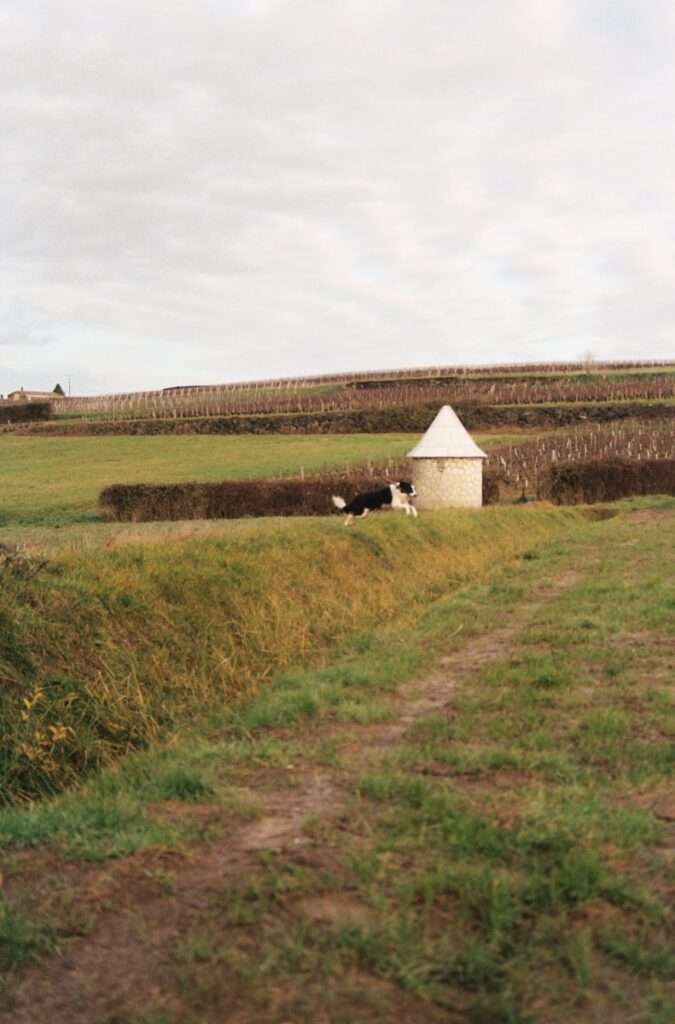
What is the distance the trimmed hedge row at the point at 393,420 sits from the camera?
2731 inches

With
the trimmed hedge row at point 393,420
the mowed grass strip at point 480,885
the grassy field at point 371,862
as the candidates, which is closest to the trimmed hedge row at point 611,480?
the trimmed hedge row at point 393,420

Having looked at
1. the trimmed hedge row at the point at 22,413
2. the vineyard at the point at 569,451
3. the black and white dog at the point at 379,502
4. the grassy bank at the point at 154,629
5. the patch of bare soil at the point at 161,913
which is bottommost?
the patch of bare soil at the point at 161,913

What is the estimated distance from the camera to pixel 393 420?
71.9 metres

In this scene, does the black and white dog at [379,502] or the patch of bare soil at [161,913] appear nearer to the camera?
the patch of bare soil at [161,913]

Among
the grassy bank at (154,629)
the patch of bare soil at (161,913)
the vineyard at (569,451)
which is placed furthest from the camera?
the vineyard at (569,451)

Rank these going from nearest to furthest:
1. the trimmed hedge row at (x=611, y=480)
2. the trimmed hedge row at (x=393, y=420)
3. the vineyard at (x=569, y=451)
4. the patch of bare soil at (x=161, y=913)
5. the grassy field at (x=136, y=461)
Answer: the patch of bare soil at (x=161, y=913) → the grassy field at (x=136, y=461) → the trimmed hedge row at (x=611, y=480) → the vineyard at (x=569, y=451) → the trimmed hedge row at (x=393, y=420)

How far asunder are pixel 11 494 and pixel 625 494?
2402cm

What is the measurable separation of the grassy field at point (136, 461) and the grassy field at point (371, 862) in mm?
26046

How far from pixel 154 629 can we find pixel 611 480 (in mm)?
36424

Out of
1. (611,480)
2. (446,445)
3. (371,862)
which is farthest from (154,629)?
(611,480)

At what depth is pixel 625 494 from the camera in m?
44.5

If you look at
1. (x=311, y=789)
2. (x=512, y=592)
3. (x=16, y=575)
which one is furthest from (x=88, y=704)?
(x=512, y=592)

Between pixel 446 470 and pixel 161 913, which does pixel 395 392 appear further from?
pixel 161 913

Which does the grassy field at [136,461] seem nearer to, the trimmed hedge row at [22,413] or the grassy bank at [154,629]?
the trimmed hedge row at [22,413]
